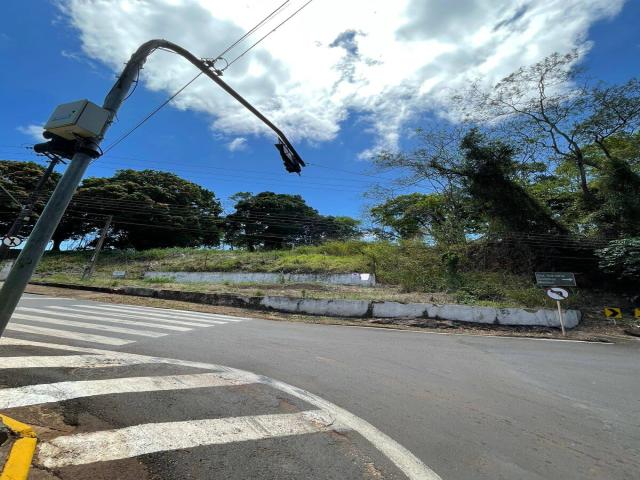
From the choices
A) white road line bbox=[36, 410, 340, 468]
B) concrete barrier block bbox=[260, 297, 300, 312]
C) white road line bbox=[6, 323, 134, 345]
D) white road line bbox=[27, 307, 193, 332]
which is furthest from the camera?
concrete barrier block bbox=[260, 297, 300, 312]

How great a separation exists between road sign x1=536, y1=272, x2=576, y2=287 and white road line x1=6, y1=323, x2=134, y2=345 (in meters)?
15.8

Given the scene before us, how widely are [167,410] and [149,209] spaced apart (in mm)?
41849

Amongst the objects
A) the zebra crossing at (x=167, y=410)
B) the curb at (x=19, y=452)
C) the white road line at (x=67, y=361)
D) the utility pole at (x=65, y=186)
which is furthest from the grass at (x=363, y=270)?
the curb at (x=19, y=452)

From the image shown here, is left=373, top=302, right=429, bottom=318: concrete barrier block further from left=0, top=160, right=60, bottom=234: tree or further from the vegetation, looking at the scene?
left=0, top=160, right=60, bottom=234: tree

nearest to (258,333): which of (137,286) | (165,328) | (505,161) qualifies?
(165,328)

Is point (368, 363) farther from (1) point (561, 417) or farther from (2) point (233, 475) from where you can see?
(2) point (233, 475)

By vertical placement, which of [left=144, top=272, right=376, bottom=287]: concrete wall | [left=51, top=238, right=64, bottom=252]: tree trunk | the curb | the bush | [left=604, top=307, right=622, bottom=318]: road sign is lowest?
the curb

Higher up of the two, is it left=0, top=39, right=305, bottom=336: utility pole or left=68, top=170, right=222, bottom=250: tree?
left=68, top=170, right=222, bottom=250: tree

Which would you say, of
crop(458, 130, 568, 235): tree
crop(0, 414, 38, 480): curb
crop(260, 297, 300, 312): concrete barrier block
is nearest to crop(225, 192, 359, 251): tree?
crop(458, 130, 568, 235): tree

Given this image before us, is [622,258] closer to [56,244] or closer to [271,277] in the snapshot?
[271,277]

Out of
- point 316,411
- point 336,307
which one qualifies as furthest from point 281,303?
point 316,411

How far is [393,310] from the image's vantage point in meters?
15.8

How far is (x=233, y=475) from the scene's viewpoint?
2842 mm

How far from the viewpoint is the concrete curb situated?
15.1 meters
